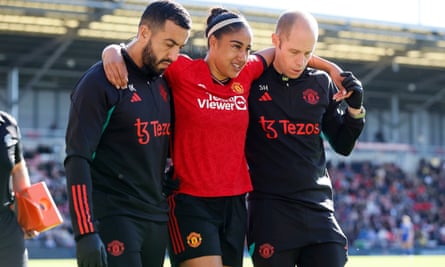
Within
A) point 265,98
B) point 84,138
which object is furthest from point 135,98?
point 265,98

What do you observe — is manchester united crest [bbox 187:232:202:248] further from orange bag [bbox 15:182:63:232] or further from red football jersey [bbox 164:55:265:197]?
orange bag [bbox 15:182:63:232]

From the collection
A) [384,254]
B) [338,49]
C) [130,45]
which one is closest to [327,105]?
[130,45]

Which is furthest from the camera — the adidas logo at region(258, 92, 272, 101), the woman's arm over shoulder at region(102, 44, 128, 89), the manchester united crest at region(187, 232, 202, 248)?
the adidas logo at region(258, 92, 272, 101)

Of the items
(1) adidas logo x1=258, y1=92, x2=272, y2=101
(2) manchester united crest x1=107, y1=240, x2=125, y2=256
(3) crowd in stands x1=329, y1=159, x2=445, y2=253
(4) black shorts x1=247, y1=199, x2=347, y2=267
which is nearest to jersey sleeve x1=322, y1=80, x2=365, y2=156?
(1) adidas logo x1=258, y1=92, x2=272, y2=101

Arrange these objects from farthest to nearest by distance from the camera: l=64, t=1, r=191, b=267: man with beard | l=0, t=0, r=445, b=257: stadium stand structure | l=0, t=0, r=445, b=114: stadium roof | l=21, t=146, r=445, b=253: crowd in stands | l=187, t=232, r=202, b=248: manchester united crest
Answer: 1. l=21, t=146, r=445, b=253: crowd in stands
2. l=0, t=0, r=445, b=257: stadium stand structure
3. l=0, t=0, r=445, b=114: stadium roof
4. l=187, t=232, r=202, b=248: manchester united crest
5. l=64, t=1, r=191, b=267: man with beard

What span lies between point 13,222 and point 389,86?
32678 millimetres

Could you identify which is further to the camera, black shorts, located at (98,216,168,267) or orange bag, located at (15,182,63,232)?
orange bag, located at (15,182,63,232)

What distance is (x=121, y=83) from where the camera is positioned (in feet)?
15.4

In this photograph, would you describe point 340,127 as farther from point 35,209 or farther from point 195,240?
point 35,209

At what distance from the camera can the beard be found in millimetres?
4758

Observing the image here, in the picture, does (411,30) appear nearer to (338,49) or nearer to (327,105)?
(338,49)

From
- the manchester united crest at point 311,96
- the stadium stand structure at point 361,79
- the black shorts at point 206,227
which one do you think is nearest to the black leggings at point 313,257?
the black shorts at point 206,227

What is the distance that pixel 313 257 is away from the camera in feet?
17.5

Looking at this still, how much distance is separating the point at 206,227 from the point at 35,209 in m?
1.29
